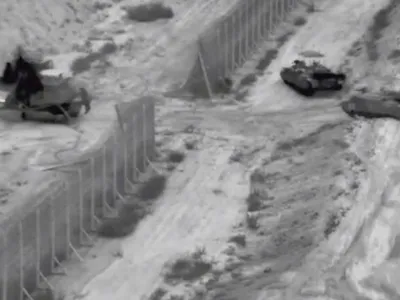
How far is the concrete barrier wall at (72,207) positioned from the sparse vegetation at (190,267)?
2.37 metres

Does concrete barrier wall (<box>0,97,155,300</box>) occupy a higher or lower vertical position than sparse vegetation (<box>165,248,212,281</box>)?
higher

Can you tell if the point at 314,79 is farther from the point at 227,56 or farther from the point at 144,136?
the point at 144,136

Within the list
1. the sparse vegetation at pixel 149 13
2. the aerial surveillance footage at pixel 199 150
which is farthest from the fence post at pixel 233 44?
the sparse vegetation at pixel 149 13

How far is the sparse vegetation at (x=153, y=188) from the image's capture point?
1046 inches

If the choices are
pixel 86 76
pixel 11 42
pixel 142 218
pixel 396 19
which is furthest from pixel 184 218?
pixel 396 19

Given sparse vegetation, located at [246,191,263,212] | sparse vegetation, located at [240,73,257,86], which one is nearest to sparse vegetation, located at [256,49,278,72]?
sparse vegetation, located at [240,73,257,86]

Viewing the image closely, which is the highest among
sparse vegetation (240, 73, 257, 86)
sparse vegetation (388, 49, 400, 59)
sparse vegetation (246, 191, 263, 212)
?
sparse vegetation (388, 49, 400, 59)

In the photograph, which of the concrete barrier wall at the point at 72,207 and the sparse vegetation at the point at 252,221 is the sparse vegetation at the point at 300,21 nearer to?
the concrete barrier wall at the point at 72,207

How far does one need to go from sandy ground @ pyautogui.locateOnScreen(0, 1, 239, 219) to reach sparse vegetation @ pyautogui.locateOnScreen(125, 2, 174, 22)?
35cm

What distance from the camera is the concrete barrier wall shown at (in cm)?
2059

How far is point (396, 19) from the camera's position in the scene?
4081cm

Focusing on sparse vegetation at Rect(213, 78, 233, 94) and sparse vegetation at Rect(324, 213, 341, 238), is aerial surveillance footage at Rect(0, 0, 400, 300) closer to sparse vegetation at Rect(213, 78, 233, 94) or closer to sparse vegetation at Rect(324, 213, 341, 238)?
sparse vegetation at Rect(324, 213, 341, 238)

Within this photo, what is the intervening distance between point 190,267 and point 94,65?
1526 centimetres

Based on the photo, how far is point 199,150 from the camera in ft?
97.2
